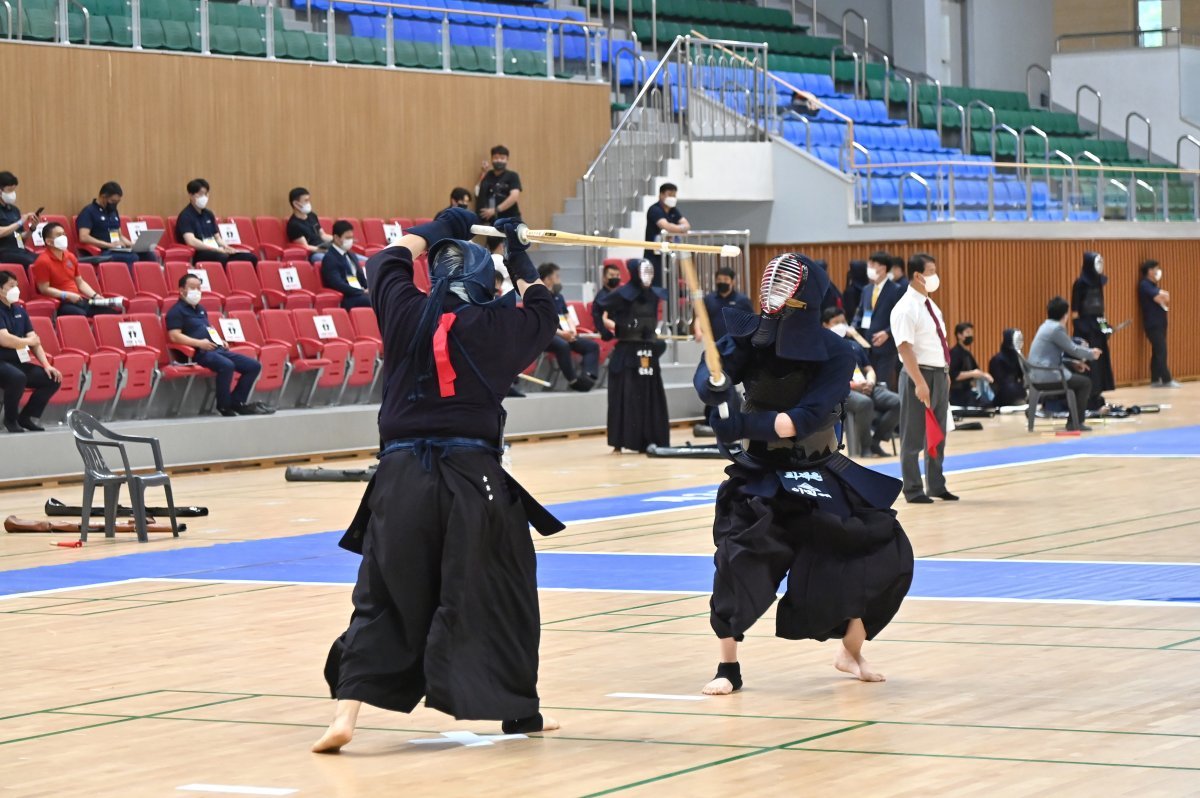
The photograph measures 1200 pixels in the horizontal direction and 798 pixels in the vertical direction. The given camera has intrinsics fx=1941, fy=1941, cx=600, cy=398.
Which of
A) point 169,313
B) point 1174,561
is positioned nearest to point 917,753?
point 1174,561

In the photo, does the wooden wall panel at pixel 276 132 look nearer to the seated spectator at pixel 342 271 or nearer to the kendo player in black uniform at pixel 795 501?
the seated spectator at pixel 342 271

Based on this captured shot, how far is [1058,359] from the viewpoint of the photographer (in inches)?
880

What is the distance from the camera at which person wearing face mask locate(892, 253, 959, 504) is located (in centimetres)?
1447

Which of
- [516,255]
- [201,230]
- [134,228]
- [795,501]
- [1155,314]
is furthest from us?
[1155,314]

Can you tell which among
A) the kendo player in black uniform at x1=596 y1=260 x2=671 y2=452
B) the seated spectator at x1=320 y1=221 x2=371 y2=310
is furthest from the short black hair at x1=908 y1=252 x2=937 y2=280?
the seated spectator at x1=320 y1=221 x2=371 y2=310

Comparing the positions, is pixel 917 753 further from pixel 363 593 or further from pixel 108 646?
pixel 108 646

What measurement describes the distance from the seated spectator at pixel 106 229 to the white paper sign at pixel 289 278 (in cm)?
166

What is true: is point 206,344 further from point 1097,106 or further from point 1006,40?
point 1006,40

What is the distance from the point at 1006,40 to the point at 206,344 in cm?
2305

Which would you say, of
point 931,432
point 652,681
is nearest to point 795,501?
point 652,681

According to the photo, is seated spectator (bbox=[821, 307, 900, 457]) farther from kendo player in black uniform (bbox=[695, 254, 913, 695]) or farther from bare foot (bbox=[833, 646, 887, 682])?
bare foot (bbox=[833, 646, 887, 682])

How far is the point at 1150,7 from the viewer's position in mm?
39375

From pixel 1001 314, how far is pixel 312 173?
1074 centimetres

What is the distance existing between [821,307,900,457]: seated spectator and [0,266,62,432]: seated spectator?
25.0 feet
